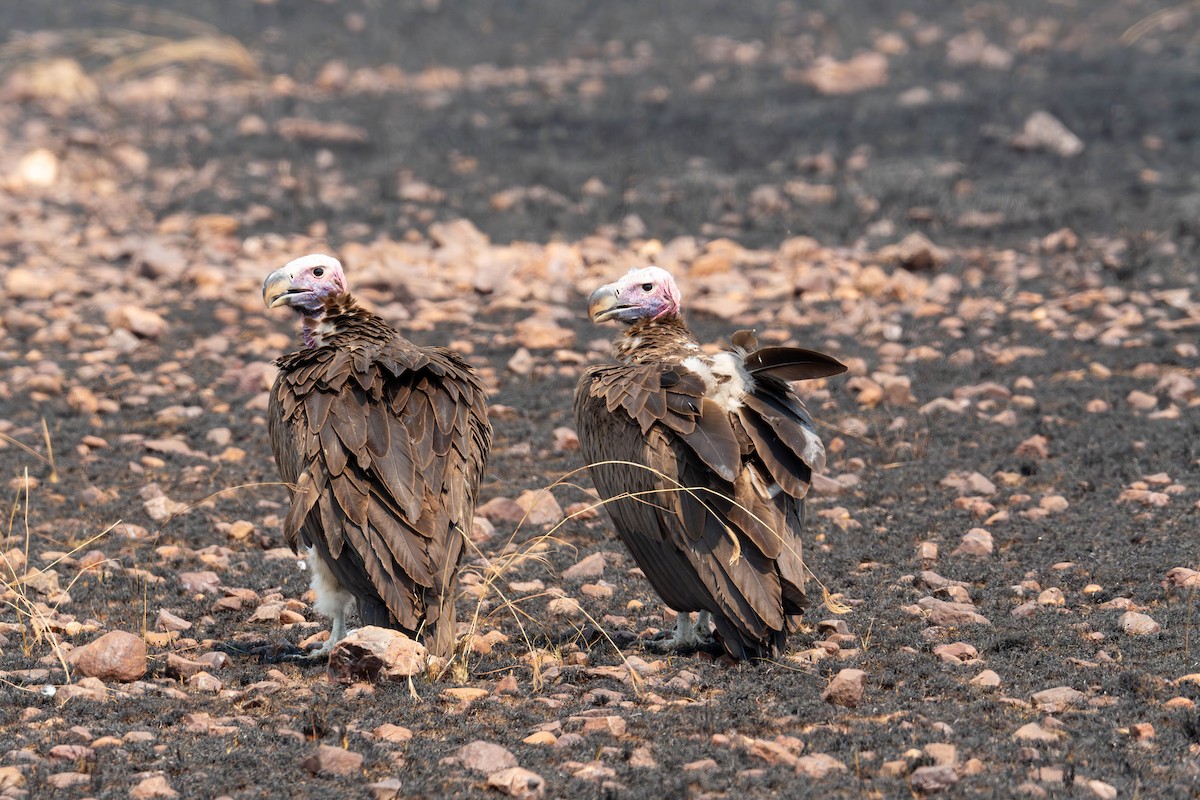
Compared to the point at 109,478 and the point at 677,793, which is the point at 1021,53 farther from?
the point at 677,793

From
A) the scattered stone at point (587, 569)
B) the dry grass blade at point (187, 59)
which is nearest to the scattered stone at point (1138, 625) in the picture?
the scattered stone at point (587, 569)

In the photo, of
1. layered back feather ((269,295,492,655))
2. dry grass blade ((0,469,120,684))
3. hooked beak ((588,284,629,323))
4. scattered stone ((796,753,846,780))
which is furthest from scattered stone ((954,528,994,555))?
dry grass blade ((0,469,120,684))

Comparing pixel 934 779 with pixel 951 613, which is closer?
pixel 934 779

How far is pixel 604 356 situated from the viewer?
10.1 m

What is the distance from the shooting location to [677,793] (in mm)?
4410

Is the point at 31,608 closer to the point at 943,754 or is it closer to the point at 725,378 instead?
the point at 725,378

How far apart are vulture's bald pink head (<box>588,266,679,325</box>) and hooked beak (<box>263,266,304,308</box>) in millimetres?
1394

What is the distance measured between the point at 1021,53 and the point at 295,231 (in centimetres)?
932

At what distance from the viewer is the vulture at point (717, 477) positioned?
5.69 m

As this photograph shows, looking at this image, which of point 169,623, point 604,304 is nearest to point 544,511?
point 604,304

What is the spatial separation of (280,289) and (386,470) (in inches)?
60.8

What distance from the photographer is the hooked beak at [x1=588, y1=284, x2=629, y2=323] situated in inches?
281

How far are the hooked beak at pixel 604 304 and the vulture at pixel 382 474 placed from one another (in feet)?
3.24

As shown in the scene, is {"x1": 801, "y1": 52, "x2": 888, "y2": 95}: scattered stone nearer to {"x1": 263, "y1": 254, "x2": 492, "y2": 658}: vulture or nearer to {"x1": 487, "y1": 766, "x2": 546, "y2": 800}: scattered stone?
{"x1": 263, "y1": 254, "x2": 492, "y2": 658}: vulture
